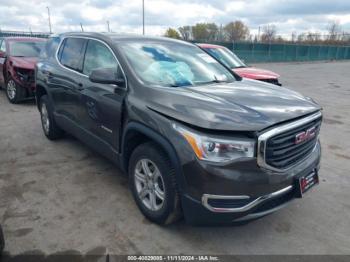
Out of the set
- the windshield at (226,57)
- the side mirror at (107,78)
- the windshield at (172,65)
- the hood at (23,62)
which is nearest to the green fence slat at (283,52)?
the windshield at (226,57)

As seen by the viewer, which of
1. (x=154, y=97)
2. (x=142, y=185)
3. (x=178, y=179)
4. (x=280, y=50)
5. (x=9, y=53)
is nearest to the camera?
(x=178, y=179)

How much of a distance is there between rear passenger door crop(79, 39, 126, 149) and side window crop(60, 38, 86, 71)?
0.60ft

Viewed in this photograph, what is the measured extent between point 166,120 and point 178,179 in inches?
20.0

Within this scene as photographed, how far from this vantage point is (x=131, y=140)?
3.26 metres

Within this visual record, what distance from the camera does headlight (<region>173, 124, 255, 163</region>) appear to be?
8.07ft

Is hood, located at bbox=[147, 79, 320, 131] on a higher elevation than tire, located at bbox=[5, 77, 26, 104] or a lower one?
higher

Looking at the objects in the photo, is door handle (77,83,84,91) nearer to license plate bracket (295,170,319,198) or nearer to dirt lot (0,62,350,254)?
dirt lot (0,62,350,254)

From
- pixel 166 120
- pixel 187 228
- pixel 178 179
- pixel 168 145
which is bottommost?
pixel 187 228

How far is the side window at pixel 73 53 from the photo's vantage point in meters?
4.30

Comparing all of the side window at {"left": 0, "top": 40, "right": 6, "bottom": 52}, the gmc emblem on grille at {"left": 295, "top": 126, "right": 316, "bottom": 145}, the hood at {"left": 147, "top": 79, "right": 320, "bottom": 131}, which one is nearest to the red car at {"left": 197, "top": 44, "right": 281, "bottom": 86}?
the hood at {"left": 147, "top": 79, "right": 320, "bottom": 131}

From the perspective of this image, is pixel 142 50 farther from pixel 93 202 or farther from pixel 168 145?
pixel 93 202

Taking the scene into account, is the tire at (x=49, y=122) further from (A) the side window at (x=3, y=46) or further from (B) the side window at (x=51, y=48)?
(A) the side window at (x=3, y=46)

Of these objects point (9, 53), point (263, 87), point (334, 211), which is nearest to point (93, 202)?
point (263, 87)

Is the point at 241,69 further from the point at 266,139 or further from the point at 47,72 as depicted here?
the point at 266,139
